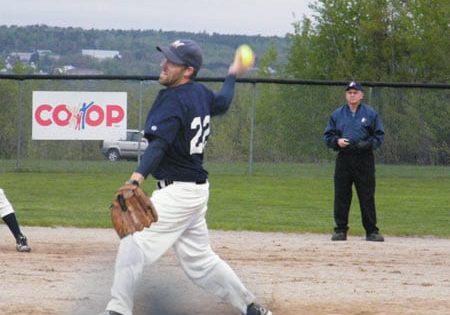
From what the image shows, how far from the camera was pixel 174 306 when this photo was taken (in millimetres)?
8797

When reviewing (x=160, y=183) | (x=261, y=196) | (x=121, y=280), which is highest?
(x=160, y=183)

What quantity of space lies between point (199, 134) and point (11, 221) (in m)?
4.46

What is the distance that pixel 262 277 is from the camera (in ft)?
33.7

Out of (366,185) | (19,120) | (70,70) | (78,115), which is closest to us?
(366,185)

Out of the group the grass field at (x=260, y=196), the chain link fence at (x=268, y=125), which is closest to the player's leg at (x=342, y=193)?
the grass field at (x=260, y=196)

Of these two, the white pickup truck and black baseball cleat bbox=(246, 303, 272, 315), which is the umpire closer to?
black baseball cleat bbox=(246, 303, 272, 315)

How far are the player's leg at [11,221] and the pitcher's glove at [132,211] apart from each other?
14.0 ft

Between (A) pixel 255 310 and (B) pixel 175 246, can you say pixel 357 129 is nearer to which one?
(A) pixel 255 310

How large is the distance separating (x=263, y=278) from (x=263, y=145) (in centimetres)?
1557

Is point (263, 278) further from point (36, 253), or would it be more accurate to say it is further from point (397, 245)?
point (397, 245)

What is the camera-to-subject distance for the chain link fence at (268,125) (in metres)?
25.1

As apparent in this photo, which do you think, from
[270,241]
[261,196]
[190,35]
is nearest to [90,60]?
[190,35]

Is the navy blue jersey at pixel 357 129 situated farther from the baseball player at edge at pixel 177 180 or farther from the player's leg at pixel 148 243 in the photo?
the player's leg at pixel 148 243

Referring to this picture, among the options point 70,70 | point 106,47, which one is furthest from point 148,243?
point 106,47
